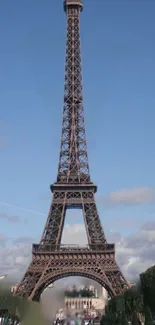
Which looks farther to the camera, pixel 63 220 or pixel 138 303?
pixel 63 220

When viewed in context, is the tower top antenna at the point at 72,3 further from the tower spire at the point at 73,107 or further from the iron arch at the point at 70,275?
the iron arch at the point at 70,275

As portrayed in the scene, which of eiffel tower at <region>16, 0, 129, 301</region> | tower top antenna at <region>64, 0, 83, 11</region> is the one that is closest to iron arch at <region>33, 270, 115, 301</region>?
eiffel tower at <region>16, 0, 129, 301</region>

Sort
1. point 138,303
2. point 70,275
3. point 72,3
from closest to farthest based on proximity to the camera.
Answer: point 138,303, point 70,275, point 72,3

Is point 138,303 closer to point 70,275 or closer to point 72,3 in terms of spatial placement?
point 70,275

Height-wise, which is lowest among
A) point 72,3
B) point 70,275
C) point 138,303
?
point 138,303

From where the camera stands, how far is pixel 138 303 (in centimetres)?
6556

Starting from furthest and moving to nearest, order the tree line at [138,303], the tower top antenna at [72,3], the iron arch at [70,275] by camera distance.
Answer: the tower top antenna at [72,3]
the iron arch at [70,275]
the tree line at [138,303]

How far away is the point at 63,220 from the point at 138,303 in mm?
28883

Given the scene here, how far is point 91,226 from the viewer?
297 feet

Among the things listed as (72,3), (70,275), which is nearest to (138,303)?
(70,275)

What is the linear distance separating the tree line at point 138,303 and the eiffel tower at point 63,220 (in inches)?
294

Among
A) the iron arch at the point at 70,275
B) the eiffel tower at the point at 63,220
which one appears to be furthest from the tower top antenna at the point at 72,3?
the iron arch at the point at 70,275

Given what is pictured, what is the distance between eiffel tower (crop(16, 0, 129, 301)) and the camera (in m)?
85.8

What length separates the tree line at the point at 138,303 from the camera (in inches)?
2154
